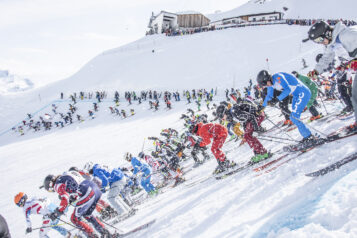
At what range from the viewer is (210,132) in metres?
6.46

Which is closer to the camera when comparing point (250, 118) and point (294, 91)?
point (294, 91)

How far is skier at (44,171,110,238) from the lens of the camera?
466cm

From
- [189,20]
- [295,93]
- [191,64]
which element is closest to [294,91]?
[295,93]

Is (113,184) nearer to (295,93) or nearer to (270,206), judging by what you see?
(270,206)

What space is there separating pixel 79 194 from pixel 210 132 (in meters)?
3.53

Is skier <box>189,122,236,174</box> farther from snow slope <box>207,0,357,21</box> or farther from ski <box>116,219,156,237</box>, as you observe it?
snow slope <box>207,0,357,21</box>

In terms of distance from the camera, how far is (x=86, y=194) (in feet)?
15.3

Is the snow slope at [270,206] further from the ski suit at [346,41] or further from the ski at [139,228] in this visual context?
the ski suit at [346,41]

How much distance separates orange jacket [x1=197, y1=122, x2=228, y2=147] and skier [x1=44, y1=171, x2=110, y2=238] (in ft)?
10.3

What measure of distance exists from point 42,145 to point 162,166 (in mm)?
17320

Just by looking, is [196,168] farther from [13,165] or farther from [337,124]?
[13,165]

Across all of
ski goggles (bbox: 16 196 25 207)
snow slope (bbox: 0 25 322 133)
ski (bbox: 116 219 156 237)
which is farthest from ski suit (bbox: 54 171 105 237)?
snow slope (bbox: 0 25 322 133)

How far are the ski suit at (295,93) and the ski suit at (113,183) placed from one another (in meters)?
4.34

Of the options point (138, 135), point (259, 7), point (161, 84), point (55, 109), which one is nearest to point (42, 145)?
point (138, 135)
